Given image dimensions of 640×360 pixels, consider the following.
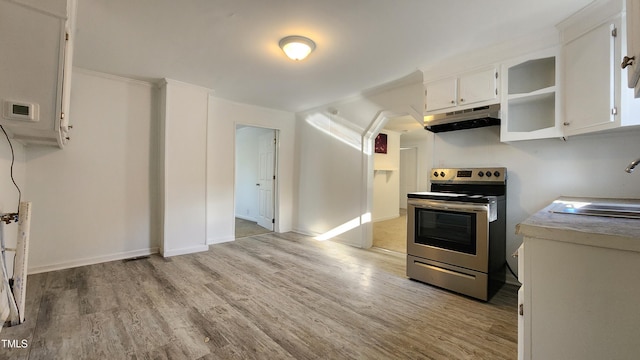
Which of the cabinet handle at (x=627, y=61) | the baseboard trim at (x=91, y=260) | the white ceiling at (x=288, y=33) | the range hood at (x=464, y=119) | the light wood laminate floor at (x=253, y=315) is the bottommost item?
the light wood laminate floor at (x=253, y=315)

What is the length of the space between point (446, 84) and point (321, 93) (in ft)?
6.31

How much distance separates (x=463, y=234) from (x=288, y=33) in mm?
2572

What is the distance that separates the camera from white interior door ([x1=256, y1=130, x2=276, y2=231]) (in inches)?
217

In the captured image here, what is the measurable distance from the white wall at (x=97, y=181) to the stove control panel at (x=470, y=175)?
159 inches

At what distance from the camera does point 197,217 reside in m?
3.96

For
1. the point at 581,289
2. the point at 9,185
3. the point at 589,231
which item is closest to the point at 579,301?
the point at 581,289

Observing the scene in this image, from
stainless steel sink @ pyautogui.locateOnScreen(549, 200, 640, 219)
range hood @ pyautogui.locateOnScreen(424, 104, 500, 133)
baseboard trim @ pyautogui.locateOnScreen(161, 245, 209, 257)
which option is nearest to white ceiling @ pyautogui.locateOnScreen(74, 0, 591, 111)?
range hood @ pyautogui.locateOnScreen(424, 104, 500, 133)

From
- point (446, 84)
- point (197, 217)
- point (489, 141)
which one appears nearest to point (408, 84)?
point (446, 84)

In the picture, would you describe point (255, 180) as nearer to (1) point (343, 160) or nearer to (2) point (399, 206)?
(1) point (343, 160)

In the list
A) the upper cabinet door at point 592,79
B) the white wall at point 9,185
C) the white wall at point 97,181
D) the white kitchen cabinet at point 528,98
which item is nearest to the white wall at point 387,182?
the white kitchen cabinet at point 528,98

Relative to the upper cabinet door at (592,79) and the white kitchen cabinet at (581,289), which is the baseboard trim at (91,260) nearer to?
the white kitchen cabinet at (581,289)

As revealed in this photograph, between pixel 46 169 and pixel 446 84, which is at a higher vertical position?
pixel 446 84

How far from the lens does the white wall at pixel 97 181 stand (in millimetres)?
3119

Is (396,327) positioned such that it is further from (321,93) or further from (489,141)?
(321,93)
